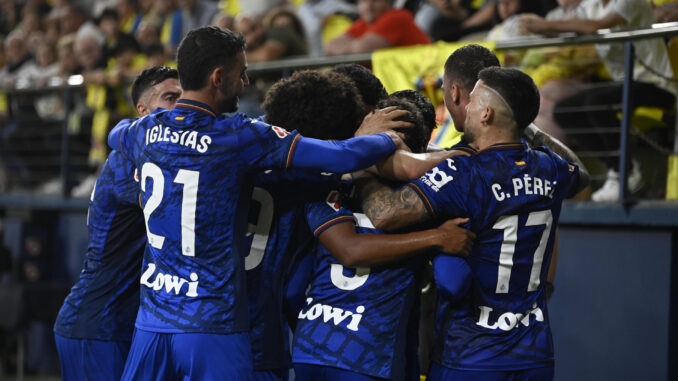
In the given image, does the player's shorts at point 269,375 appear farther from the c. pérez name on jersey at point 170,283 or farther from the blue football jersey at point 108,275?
the blue football jersey at point 108,275

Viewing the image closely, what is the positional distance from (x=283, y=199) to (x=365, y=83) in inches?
24.9

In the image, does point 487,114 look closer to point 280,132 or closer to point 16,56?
point 280,132

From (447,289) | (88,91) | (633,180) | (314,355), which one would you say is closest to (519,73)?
(447,289)

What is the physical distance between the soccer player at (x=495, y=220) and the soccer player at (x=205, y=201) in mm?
256

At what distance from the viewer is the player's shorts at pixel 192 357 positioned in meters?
2.70

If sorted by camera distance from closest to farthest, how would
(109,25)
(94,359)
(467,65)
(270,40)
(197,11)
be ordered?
(467,65)
(94,359)
(270,40)
(197,11)
(109,25)

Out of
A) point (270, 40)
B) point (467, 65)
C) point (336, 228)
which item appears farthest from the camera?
point (270, 40)

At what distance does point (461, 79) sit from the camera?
3.05 meters

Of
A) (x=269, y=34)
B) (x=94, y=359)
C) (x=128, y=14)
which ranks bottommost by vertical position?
(x=94, y=359)

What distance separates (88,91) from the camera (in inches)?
337

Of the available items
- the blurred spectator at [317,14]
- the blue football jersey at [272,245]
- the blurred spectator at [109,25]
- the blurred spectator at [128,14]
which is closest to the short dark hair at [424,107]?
the blue football jersey at [272,245]

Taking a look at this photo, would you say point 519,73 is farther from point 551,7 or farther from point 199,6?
point 199,6

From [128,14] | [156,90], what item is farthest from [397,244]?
[128,14]

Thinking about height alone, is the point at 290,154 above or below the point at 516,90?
below
